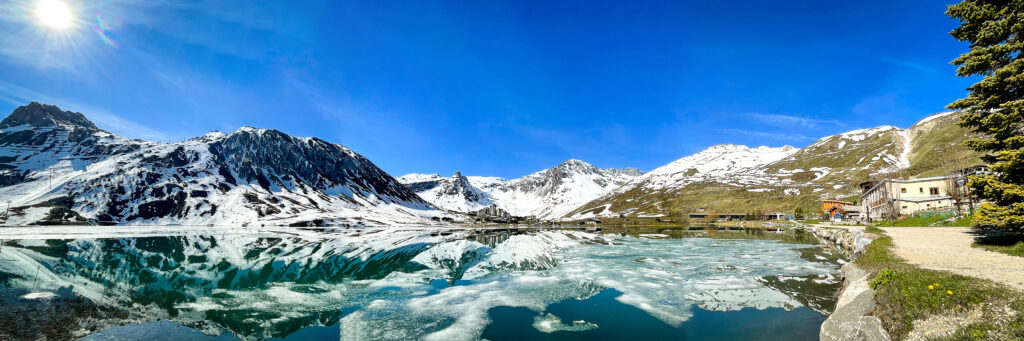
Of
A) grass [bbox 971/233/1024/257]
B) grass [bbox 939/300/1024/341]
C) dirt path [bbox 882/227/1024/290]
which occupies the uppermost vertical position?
grass [bbox 971/233/1024/257]

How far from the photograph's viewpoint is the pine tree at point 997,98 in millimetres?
17797

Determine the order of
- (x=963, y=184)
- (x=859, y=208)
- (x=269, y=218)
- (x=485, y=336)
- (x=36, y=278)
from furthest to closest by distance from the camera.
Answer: (x=269, y=218), (x=859, y=208), (x=963, y=184), (x=36, y=278), (x=485, y=336)

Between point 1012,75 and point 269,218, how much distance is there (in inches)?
8329

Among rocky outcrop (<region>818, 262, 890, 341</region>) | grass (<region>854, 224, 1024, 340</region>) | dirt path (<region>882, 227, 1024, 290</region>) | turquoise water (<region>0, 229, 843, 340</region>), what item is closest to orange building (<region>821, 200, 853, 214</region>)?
turquoise water (<region>0, 229, 843, 340</region>)

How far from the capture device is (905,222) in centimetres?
5200

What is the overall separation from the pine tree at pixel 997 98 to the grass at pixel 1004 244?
1012mm

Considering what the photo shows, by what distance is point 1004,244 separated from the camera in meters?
19.3

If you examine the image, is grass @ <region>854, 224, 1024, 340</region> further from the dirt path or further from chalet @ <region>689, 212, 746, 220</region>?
chalet @ <region>689, 212, 746, 220</region>

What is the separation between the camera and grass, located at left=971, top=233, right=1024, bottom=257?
57.5ft

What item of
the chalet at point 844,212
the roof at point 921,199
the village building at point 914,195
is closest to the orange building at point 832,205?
the chalet at point 844,212

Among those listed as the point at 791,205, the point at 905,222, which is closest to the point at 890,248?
the point at 905,222

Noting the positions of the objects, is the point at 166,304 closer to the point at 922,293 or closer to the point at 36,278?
the point at 36,278

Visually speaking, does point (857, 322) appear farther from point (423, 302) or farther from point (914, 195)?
point (914, 195)

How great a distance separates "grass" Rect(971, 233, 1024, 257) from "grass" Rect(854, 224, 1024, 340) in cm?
1029
